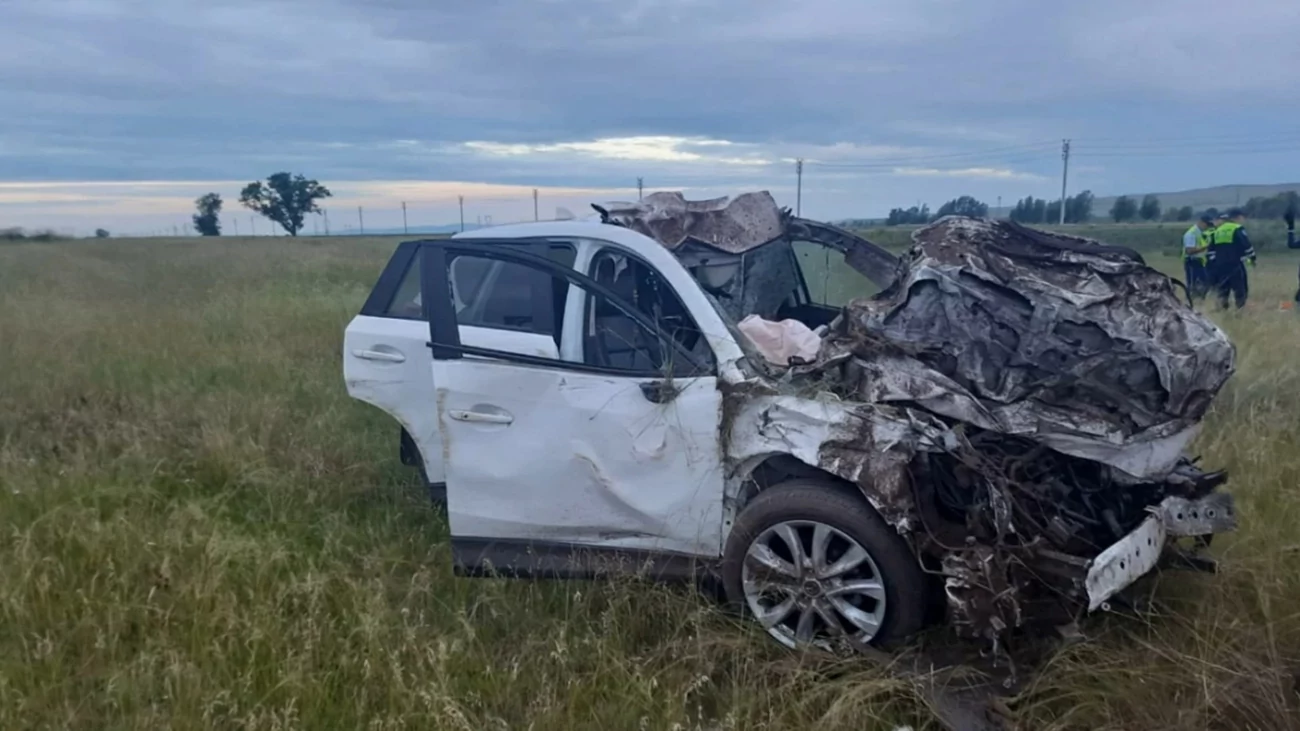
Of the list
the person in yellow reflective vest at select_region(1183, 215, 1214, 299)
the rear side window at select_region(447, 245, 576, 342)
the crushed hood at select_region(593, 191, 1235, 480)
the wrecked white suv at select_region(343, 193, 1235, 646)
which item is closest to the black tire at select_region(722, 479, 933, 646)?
the wrecked white suv at select_region(343, 193, 1235, 646)

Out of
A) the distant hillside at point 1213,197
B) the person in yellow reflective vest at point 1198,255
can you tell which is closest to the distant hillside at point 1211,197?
the distant hillside at point 1213,197

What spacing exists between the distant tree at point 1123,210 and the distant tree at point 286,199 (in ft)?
171

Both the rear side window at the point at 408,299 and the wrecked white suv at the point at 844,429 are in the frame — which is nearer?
the wrecked white suv at the point at 844,429

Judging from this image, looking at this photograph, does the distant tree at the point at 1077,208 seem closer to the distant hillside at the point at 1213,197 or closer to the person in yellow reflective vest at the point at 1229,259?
the distant hillside at the point at 1213,197

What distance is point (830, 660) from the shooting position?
3.45 meters

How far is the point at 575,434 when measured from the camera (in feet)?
12.7

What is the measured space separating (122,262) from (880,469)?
2772 centimetres

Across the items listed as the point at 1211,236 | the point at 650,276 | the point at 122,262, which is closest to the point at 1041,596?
the point at 650,276

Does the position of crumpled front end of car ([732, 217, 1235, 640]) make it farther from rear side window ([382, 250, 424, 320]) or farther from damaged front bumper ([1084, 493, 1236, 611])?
rear side window ([382, 250, 424, 320])

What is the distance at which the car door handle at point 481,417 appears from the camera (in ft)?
13.0

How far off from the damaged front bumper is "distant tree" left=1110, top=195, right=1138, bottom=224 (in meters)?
53.5

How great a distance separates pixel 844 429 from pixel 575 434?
111 centimetres

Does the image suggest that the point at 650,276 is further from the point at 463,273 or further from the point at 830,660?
the point at 830,660

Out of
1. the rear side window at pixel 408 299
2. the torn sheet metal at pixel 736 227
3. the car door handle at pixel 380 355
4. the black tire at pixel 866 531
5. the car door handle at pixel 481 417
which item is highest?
the torn sheet metal at pixel 736 227
